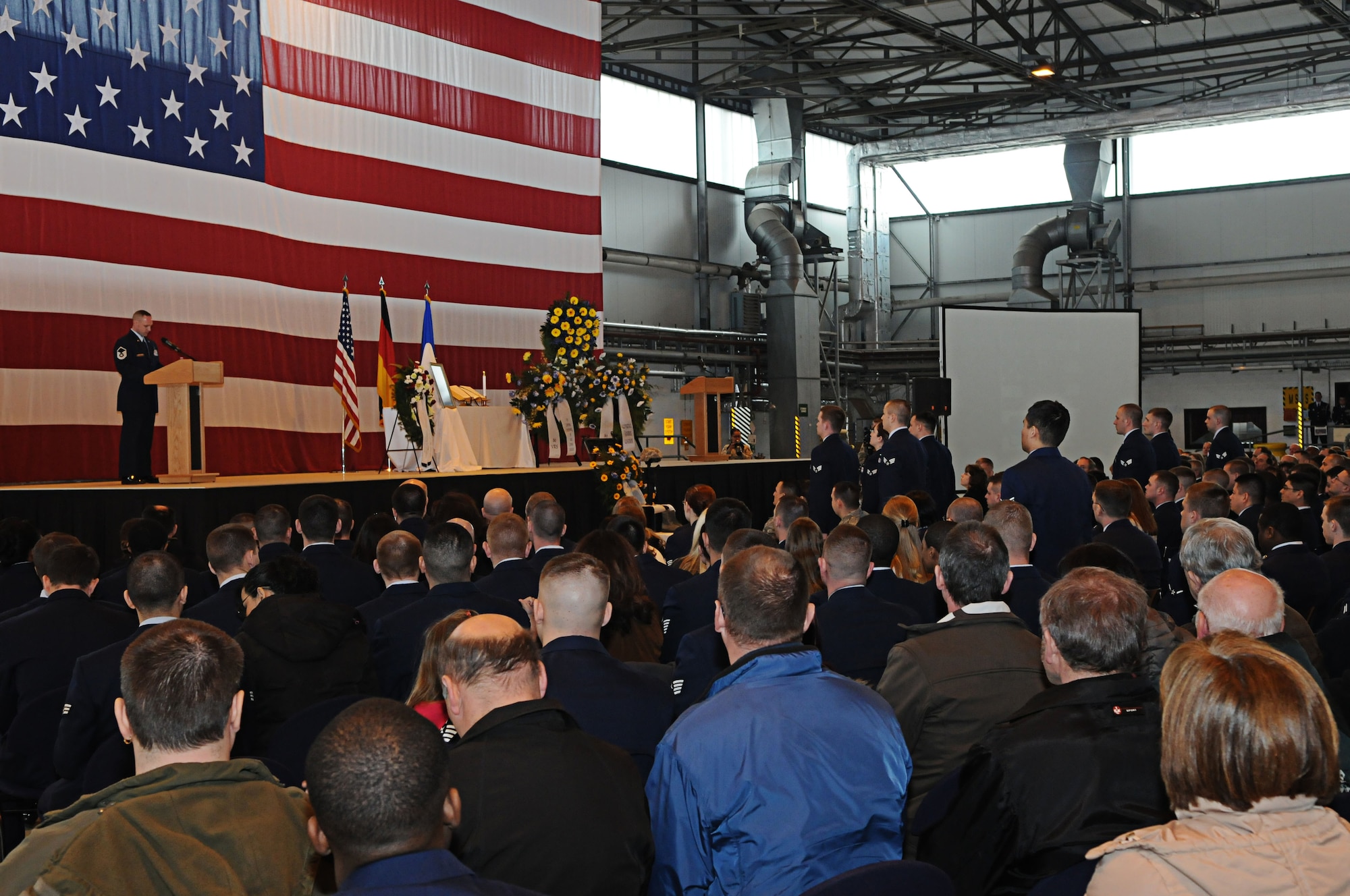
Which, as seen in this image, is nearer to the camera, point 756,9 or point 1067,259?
point 756,9

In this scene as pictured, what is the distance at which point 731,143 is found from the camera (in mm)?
23016

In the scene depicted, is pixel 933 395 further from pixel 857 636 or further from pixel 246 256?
pixel 857 636

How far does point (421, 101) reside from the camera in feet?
41.9

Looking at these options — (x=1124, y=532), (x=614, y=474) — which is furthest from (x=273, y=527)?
(x=614, y=474)

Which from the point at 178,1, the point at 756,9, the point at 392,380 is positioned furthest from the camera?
the point at 756,9

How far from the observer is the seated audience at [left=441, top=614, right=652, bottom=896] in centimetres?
204

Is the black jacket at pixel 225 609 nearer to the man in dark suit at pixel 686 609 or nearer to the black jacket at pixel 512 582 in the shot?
the black jacket at pixel 512 582

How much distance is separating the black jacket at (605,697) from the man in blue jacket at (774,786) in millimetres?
520

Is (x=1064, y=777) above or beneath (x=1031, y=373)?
beneath

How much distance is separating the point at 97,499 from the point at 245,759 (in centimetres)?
697

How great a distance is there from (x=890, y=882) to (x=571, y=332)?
980 cm

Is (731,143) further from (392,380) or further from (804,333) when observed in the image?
(392,380)

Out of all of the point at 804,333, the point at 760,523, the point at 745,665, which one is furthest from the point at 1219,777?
the point at 804,333

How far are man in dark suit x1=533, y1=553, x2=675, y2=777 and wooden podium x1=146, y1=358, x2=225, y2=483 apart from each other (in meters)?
6.39
